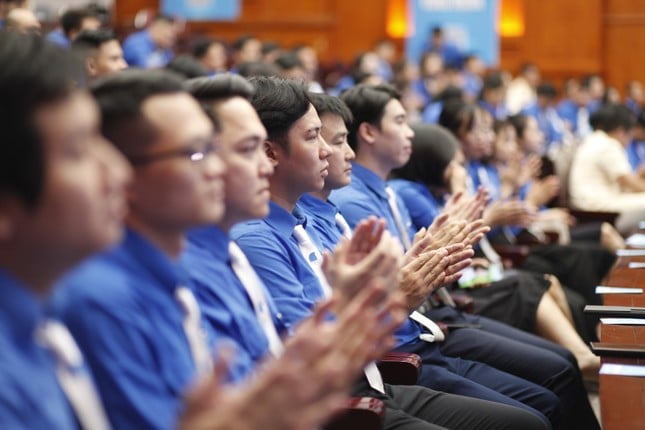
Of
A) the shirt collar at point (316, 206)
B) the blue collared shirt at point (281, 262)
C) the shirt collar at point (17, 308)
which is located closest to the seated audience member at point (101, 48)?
the shirt collar at point (316, 206)

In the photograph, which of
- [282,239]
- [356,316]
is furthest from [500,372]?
[356,316]

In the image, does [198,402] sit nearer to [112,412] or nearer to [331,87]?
[112,412]

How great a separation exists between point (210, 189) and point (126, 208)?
0.13m

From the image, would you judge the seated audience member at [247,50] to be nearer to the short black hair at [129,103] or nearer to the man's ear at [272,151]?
the man's ear at [272,151]

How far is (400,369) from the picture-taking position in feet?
8.31

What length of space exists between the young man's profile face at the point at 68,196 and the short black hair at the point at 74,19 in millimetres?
4720

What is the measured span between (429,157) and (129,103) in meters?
2.49

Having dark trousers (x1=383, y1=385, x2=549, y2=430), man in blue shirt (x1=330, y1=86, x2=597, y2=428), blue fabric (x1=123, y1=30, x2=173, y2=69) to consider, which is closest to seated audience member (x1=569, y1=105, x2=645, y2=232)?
man in blue shirt (x1=330, y1=86, x2=597, y2=428)

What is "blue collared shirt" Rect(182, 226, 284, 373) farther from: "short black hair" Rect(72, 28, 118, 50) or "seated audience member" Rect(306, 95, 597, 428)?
"short black hair" Rect(72, 28, 118, 50)

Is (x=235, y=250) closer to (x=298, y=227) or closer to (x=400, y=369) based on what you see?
(x=298, y=227)

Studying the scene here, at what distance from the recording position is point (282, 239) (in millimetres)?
2373

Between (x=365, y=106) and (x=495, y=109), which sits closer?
(x=365, y=106)

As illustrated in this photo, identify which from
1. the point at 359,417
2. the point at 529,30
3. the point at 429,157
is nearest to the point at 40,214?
the point at 359,417

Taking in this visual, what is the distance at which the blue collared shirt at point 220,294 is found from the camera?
1798 millimetres
